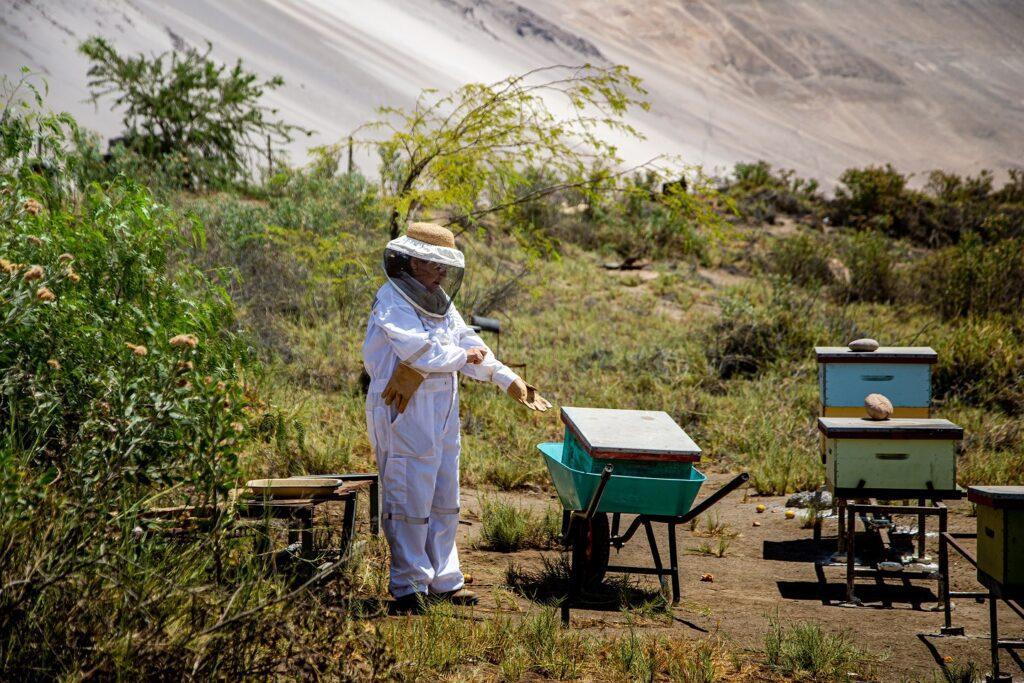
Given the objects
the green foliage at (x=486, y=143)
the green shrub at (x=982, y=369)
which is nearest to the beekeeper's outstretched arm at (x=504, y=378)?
the green foliage at (x=486, y=143)

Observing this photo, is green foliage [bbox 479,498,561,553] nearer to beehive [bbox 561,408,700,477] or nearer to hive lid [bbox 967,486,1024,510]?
beehive [bbox 561,408,700,477]

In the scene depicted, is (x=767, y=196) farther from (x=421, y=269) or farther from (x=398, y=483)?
(x=398, y=483)

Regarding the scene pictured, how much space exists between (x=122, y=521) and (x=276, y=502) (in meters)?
0.90

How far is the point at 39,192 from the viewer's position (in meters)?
5.88

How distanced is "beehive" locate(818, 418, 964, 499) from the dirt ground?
0.66m

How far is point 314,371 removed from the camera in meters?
9.59

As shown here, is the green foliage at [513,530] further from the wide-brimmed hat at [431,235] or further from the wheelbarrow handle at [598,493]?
the wide-brimmed hat at [431,235]

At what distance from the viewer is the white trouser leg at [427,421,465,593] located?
16.2 feet

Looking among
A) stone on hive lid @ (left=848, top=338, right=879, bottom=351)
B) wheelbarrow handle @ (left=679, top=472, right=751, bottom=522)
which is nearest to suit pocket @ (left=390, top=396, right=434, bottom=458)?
wheelbarrow handle @ (left=679, top=472, right=751, bottom=522)

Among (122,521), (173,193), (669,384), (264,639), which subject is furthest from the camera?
(173,193)

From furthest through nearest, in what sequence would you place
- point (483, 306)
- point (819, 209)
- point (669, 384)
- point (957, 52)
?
point (957, 52)
point (819, 209)
point (483, 306)
point (669, 384)

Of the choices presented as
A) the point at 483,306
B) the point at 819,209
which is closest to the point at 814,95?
the point at 819,209

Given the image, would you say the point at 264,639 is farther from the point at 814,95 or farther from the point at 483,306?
the point at 814,95

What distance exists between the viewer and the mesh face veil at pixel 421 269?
15.7 ft
